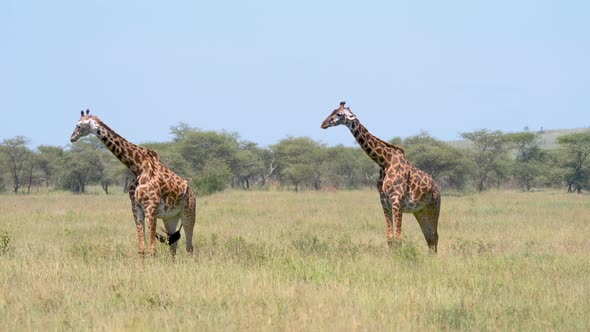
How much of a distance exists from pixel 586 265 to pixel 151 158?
20.7 ft

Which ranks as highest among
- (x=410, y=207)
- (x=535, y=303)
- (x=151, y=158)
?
(x=151, y=158)

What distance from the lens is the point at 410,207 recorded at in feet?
39.1

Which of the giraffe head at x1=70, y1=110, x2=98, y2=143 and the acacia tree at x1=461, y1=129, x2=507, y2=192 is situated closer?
the giraffe head at x1=70, y1=110, x2=98, y2=143

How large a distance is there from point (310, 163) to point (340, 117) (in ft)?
159

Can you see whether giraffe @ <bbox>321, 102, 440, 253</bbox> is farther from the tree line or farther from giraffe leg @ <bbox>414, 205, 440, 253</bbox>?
the tree line

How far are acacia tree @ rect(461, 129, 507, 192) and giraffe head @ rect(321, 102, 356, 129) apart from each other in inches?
1891

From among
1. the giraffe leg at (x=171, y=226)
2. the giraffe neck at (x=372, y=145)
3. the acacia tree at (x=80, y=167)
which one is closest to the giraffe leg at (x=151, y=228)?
the giraffe leg at (x=171, y=226)

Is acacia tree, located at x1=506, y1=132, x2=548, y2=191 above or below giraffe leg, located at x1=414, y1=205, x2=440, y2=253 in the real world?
above

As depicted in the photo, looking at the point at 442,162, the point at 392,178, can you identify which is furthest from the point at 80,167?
the point at 392,178

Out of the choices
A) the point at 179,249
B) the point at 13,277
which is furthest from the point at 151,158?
the point at 13,277

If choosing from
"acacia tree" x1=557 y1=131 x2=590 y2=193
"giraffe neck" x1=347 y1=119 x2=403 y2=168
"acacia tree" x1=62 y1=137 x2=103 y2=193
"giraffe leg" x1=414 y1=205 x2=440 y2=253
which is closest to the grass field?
"giraffe leg" x1=414 y1=205 x2=440 y2=253

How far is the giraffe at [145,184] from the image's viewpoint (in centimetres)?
1052

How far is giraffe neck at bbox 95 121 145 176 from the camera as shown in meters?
10.8

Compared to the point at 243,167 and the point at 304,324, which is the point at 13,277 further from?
the point at 243,167
